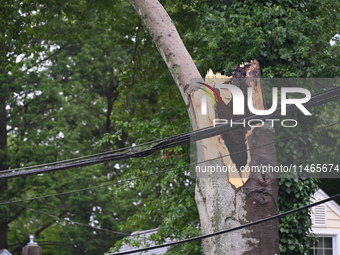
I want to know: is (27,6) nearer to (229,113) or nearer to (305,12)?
(305,12)

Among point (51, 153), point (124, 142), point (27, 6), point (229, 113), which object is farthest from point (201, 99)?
point (124, 142)

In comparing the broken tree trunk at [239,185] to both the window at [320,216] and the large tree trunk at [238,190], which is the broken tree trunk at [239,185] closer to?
the large tree trunk at [238,190]

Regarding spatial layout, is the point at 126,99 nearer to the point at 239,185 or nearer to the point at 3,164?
the point at 3,164

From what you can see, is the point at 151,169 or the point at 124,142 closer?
the point at 151,169

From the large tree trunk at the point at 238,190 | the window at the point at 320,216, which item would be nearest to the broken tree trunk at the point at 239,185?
the large tree trunk at the point at 238,190

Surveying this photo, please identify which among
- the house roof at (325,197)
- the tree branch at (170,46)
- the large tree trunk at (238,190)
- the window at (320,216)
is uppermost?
the tree branch at (170,46)

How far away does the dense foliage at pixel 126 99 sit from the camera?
1081 cm

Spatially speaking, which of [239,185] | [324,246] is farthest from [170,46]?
[324,246]

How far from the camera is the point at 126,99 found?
645 inches

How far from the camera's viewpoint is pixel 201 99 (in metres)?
6.84

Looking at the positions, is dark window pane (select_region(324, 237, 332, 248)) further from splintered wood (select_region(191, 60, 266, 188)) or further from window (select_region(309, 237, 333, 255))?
splintered wood (select_region(191, 60, 266, 188))

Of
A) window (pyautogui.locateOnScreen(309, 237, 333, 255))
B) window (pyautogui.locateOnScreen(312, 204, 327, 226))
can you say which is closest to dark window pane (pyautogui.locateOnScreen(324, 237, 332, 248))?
window (pyautogui.locateOnScreen(309, 237, 333, 255))

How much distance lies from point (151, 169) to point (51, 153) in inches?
486

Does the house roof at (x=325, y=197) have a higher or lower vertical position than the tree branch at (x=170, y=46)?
lower
